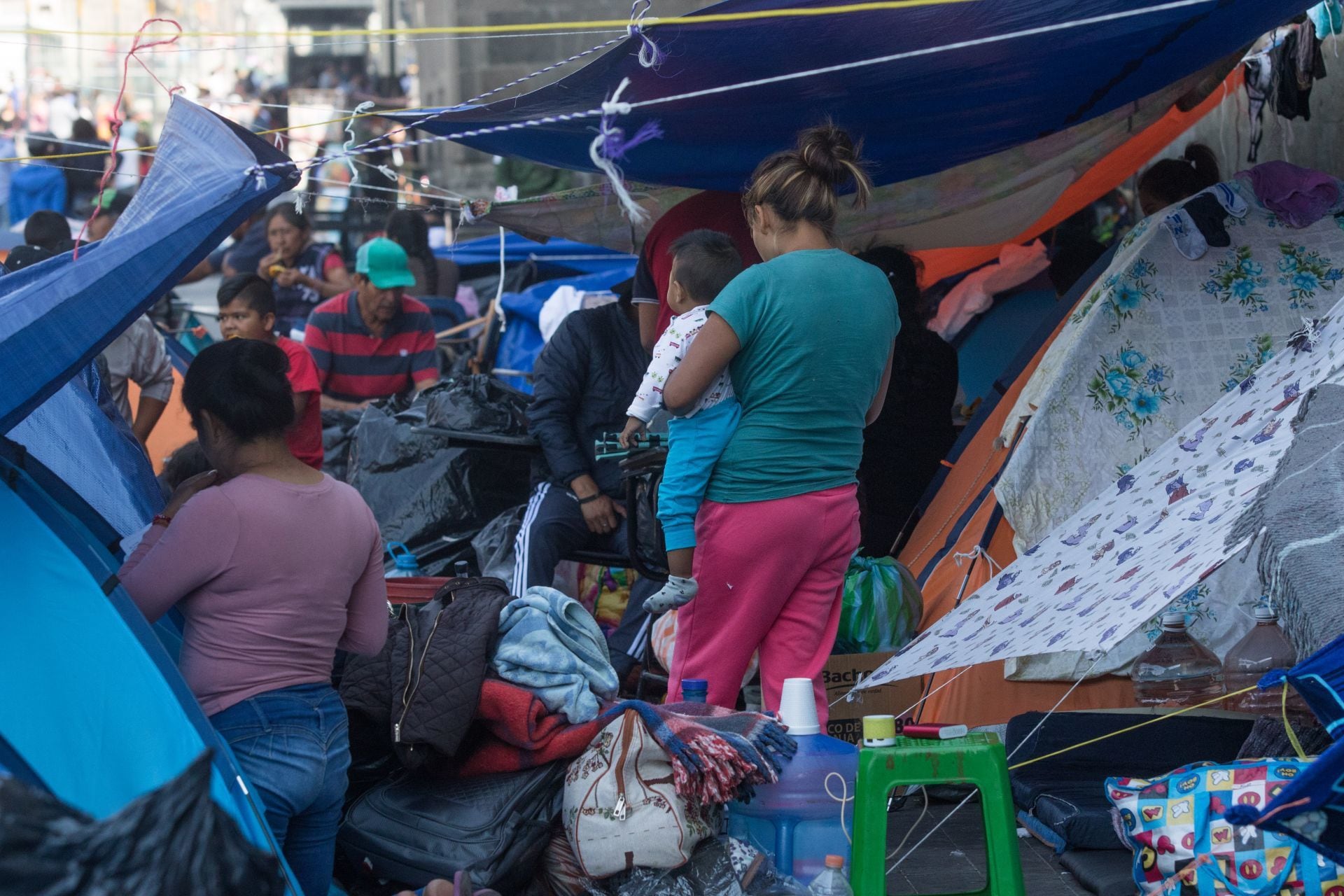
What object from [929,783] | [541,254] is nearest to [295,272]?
[541,254]

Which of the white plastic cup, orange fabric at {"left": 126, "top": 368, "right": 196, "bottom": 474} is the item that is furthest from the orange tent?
orange fabric at {"left": 126, "top": 368, "right": 196, "bottom": 474}

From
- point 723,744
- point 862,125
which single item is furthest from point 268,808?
point 862,125

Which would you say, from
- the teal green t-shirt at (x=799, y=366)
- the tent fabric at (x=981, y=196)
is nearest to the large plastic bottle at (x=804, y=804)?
the teal green t-shirt at (x=799, y=366)

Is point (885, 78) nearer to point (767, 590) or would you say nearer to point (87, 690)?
point (767, 590)

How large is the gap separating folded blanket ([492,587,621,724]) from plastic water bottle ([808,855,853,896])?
2.41 ft

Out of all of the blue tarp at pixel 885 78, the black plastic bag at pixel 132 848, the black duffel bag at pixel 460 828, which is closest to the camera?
the black plastic bag at pixel 132 848

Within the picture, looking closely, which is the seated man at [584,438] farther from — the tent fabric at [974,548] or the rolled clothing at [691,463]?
the rolled clothing at [691,463]

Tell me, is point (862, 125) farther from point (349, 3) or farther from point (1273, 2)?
point (349, 3)

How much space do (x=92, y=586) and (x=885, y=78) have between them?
2477 millimetres

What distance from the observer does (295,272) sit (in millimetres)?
8828

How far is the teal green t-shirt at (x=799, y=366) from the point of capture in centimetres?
348

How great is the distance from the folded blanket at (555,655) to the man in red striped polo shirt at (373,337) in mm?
3324

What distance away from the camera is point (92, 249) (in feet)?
9.73

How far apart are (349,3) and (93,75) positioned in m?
6.01
